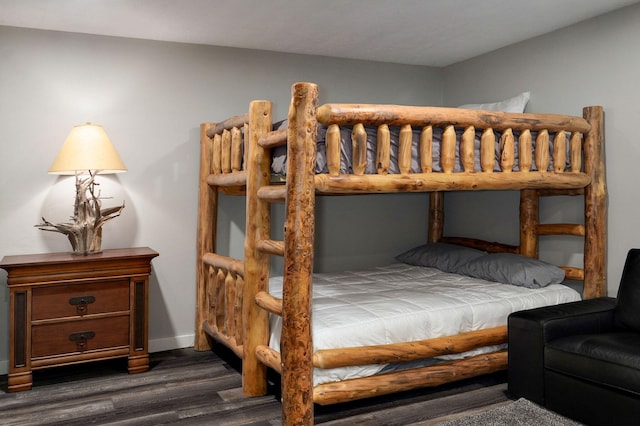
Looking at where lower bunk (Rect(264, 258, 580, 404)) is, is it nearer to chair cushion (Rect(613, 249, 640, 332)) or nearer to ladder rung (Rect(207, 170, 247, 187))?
chair cushion (Rect(613, 249, 640, 332))

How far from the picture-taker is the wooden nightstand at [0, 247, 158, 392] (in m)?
3.07

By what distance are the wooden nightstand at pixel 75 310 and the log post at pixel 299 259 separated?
4.31 feet

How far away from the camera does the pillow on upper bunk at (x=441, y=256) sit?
3.96m

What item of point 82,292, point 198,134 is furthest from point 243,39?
point 82,292

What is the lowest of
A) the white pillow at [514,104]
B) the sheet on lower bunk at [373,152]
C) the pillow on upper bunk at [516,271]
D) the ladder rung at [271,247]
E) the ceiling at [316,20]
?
the pillow on upper bunk at [516,271]

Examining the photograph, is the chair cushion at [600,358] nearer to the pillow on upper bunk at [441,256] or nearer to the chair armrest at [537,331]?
the chair armrest at [537,331]

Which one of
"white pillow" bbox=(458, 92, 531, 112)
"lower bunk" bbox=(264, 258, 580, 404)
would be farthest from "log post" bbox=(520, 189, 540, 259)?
"white pillow" bbox=(458, 92, 531, 112)

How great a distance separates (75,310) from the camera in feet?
10.5

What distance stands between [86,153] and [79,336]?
1102 mm

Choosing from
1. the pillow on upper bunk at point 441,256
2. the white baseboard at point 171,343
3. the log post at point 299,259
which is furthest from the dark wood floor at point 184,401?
the pillow on upper bunk at point 441,256

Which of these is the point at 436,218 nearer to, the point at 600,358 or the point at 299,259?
the point at 600,358

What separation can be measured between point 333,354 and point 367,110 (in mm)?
1157

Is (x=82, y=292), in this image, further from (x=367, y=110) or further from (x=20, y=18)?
(x=367, y=110)

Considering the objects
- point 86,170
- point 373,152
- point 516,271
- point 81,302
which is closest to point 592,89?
point 516,271
